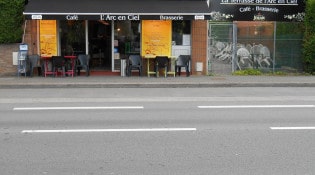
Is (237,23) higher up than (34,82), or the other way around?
(237,23)

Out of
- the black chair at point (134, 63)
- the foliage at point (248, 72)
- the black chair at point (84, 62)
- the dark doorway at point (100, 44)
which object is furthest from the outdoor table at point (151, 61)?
the foliage at point (248, 72)

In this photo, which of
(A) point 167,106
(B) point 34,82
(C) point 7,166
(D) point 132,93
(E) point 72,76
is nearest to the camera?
(C) point 7,166

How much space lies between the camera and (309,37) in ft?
68.6

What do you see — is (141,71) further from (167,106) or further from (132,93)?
(167,106)

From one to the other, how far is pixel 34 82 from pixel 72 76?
89.1 inches

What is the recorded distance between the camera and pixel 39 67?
20094 millimetres

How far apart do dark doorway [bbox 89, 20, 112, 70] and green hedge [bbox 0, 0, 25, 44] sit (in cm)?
294

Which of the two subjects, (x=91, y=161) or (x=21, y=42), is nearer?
(x=91, y=161)

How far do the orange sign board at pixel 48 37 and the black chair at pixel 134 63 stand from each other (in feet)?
10.3

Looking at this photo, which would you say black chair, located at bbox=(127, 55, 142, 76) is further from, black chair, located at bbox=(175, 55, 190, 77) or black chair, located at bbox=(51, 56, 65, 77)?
black chair, located at bbox=(51, 56, 65, 77)

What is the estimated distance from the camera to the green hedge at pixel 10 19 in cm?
1947

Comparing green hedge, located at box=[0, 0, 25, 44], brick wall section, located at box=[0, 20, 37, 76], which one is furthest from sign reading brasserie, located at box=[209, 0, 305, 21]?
green hedge, located at box=[0, 0, 25, 44]

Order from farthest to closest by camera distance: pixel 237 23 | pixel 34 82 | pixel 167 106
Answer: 1. pixel 237 23
2. pixel 34 82
3. pixel 167 106

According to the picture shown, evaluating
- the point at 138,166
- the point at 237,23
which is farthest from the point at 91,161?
the point at 237,23
